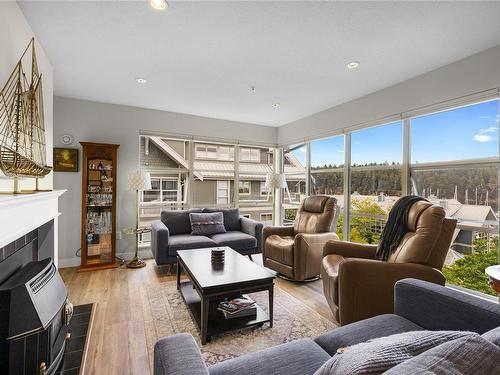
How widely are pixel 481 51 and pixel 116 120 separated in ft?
Answer: 15.1

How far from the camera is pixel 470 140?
106 inches

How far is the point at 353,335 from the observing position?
4.33 ft

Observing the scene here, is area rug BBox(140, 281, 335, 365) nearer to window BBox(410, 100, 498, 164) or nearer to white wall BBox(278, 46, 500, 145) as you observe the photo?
window BBox(410, 100, 498, 164)

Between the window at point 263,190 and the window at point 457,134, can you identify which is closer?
the window at point 457,134

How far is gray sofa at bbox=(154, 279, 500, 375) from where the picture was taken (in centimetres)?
99

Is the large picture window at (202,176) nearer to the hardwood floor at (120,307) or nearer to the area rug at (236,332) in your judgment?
the hardwood floor at (120,307)

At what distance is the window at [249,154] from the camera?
537 centimetres

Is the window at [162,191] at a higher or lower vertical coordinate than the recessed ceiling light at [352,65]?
lower

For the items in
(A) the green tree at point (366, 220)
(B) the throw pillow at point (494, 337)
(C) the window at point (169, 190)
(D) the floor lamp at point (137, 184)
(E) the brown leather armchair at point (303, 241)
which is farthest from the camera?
(C) the window at point (169, 190)

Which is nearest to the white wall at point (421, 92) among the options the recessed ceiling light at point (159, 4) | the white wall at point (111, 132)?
the white wall at point (111, 132)

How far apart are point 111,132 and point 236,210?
2370 millimetres

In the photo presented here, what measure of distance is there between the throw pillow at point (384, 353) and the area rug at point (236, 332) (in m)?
1.45

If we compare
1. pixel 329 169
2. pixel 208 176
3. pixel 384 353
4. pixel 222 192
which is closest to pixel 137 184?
pixel 208 176

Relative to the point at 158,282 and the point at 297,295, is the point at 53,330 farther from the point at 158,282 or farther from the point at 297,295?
the point at 297,295
